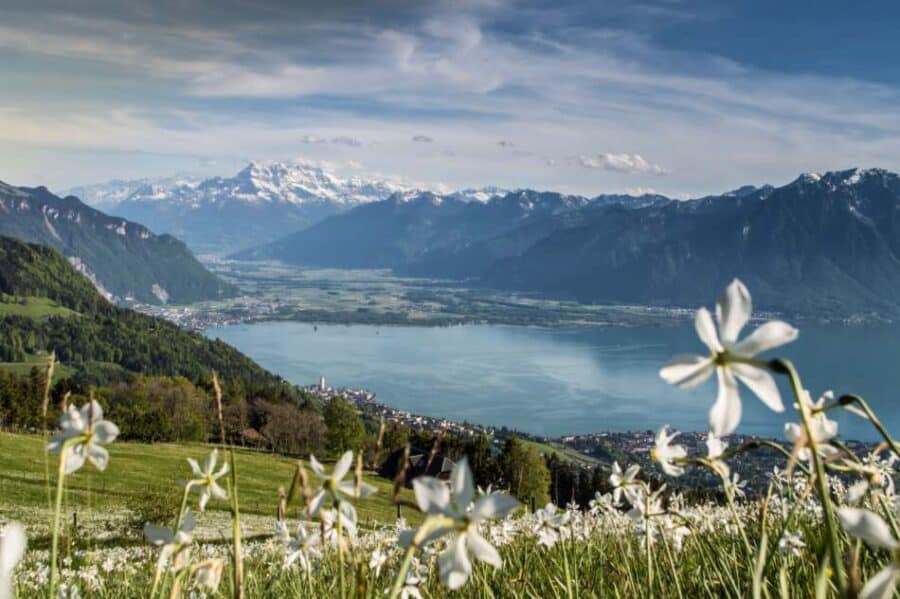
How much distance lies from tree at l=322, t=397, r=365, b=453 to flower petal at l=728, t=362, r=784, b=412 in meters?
73.1

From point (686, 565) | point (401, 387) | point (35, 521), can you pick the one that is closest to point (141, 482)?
point (35, 521)

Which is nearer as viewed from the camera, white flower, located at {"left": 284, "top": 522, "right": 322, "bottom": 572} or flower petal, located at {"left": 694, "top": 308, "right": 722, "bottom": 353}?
flower petal, located at {"left": 694, "top": 308, "right": 722, "bottom": 353}

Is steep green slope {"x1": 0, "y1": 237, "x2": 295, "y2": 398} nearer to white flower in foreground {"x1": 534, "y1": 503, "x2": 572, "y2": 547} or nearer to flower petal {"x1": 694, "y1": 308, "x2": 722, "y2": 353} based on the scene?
white flower in foreground {"x1": 534, "y1": 503, "x2": 572, "y2": 547}

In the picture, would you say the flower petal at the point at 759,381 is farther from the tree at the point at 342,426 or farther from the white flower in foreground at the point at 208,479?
the tree at the point at 342,426

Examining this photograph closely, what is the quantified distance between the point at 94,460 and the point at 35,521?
2611 centimetres

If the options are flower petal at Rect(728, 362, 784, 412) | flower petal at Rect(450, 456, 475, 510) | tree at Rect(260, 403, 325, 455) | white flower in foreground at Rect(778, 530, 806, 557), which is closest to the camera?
flower petal at Rect(728, 362, 784, 412)

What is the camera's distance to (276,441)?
257 feet

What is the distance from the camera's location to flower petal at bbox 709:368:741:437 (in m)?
1.13

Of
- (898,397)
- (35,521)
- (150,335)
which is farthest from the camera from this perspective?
(150,335)

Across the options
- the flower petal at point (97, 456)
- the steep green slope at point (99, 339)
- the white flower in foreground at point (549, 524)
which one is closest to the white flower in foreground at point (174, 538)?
the flower petal at point (97, 456)

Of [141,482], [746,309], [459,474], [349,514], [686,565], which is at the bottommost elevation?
[141,482]

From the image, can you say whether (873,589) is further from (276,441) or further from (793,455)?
(276,441)

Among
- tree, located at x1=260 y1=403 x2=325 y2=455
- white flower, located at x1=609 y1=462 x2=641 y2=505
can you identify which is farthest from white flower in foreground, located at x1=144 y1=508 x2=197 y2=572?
tree, located at x1=260 y1=403 x2=325 y2=455

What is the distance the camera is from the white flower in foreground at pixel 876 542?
88 centimetres
